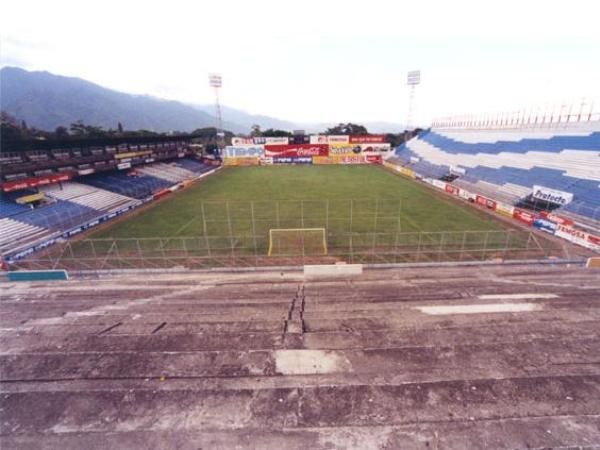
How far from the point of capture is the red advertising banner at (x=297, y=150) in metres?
79.5

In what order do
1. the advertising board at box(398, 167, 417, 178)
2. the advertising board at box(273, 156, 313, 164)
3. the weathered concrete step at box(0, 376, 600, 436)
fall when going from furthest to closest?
the advertising board at box(273, 156, 313, 164)
the advertising board at box(398, 167, 417, 178)
the weathered concrete step at box(0, 376, 600, 436)

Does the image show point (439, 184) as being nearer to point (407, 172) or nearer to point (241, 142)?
point (407, 172)

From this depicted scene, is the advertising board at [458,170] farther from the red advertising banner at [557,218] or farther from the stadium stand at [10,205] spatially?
the stadium stand at [10,205]

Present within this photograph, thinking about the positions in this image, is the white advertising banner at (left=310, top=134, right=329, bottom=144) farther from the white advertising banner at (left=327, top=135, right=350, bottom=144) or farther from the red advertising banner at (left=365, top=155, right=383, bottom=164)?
the red advertising banner at (left=365, top=155, right=383, bottom=164)

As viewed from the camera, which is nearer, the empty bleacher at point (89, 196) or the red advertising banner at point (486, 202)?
the red advertising banner at point (486, 202)

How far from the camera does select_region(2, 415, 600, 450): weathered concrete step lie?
26.4 ft

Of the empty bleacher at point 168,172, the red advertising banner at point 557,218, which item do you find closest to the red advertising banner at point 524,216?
the red advertising banner at point 557,218

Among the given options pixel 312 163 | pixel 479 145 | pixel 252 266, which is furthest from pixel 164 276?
pixel 312 163

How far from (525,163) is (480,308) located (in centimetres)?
3749

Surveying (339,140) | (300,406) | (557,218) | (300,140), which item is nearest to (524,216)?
(557,218)

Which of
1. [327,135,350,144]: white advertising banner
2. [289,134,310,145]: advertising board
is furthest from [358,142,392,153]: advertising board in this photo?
[289,134,310,145]: advertising board

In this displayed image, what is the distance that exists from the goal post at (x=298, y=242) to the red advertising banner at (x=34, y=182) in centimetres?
2749

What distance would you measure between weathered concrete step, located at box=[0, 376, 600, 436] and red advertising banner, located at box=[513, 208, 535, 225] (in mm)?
23241

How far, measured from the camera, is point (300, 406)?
30.5ft
